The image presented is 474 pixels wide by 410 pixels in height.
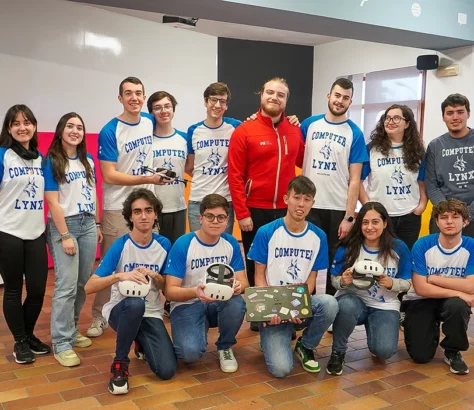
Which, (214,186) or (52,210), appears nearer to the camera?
(52,210)

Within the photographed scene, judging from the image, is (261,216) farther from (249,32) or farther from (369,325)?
(249,32)

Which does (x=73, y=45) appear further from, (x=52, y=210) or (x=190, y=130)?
(x=52, y=210)

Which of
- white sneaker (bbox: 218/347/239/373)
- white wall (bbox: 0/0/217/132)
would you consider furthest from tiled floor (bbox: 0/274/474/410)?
white wall (bbox: 0/0/217/132)

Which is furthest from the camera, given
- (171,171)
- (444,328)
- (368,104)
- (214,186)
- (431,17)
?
(368,104)

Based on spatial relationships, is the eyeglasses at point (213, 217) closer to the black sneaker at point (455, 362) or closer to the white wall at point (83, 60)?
the black sneaker at point (455, 362)

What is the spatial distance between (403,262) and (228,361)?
116 centimetres

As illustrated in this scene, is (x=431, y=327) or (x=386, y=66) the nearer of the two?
(x=431, y=327)

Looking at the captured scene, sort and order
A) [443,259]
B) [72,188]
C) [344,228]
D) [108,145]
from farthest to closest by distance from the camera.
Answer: [344,228], [108,145], [443,259], [72,188]

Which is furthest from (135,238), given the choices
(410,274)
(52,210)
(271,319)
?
(410,274)

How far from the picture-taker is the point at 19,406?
2.64 meters

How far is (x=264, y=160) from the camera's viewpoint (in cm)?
354

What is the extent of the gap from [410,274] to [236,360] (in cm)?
113

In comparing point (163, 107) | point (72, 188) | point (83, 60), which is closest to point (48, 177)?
point (72, 188)

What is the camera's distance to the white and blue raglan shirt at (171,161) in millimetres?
3684
